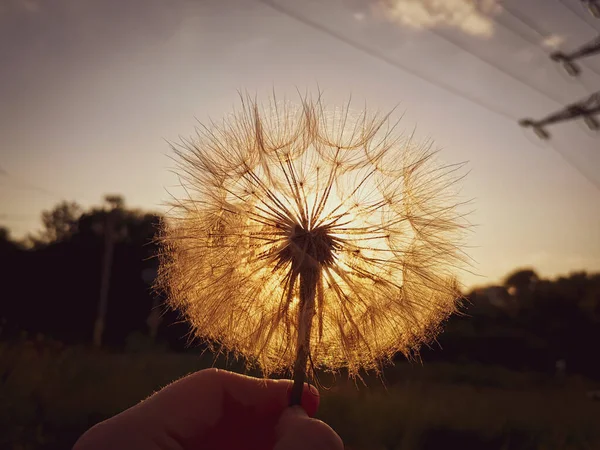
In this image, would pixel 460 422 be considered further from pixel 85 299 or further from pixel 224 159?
pixel 85 299

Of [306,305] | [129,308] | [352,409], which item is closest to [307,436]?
[306,305]

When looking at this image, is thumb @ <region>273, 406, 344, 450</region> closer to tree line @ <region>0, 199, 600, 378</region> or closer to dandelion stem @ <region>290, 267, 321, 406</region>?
dandelion stem @ <region>290, 267, 321, 406</region>

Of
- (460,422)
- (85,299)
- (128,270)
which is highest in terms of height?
(128,270)

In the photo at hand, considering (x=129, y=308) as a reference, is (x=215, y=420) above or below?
below

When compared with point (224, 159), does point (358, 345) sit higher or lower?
lower

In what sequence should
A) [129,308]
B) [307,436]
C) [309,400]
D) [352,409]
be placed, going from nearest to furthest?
[307,436]
[309,400]
[352,409]
[129,308]

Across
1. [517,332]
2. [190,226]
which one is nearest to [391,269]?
[190,226]

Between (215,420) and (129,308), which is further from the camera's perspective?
(129,308)

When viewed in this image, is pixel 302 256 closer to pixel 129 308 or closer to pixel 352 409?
pixel 352 409
